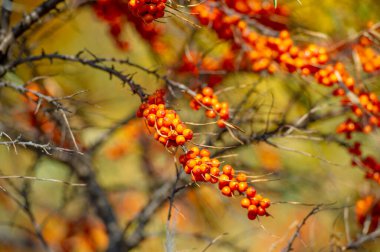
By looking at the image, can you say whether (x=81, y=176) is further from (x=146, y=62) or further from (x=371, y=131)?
(x=146, y=62)

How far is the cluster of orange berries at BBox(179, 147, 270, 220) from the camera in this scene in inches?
73.4

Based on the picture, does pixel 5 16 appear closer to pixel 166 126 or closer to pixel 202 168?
pixel 166 126

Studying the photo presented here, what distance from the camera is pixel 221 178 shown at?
6.11ft

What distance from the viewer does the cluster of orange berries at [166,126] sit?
188 cm

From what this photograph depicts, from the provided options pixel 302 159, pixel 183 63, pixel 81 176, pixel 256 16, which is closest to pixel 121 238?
pixel 81 176

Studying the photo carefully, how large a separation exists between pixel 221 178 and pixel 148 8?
74 cm

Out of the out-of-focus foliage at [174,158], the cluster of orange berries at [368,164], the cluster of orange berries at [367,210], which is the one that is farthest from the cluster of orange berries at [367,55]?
the cluster of orange berries at [367,210]

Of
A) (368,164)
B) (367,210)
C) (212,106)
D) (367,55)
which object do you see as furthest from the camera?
(367,55)

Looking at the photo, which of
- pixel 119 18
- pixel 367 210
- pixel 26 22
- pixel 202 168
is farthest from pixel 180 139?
pixel 119 18

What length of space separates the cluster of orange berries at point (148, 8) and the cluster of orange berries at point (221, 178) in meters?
0.58

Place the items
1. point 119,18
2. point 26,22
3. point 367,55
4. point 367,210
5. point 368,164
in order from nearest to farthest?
point 26,22 → point 368,164 → point 367,210 → point 367,55 → point 119,18

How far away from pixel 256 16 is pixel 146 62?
7414 mm

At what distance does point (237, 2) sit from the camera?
353cm

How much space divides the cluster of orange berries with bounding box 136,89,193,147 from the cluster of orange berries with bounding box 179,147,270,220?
8 cm
